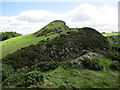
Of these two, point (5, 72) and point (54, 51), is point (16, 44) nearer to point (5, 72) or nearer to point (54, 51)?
point (54, 51)

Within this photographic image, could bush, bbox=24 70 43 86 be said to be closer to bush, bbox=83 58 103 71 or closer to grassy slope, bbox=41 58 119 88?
grassy slope, bbox=41 58 119 88

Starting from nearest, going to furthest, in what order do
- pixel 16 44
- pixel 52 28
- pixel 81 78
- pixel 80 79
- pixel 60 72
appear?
pixel 80 79, pixel 81 78, pixel 60 72, pixel 16 44, pixel 52 28

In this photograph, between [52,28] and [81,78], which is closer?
[81,78]

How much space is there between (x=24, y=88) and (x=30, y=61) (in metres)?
16.4

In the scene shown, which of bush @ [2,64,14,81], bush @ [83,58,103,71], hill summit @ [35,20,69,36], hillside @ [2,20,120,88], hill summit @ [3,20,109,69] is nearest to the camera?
hillside @ [2,20,120,88]

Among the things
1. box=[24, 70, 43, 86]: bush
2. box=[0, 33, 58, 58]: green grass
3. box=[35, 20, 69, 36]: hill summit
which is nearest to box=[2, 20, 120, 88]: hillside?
box=[24, 70, 43, 86]: bush

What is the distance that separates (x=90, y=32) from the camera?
5316 centimetres

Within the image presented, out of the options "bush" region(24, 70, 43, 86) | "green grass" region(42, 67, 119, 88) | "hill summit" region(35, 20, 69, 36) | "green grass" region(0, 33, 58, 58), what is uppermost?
"hill summit" region(35, 20, 69, 36)

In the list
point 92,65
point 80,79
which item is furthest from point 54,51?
point 80,79

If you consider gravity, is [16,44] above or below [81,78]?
above

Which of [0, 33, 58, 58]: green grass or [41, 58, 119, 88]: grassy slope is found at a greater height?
[0, 33, 58, 58]: green grass

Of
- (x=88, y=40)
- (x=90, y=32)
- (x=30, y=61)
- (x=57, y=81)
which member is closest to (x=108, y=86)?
(x=57, y=81)

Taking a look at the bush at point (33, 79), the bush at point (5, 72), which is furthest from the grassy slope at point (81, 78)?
the bush at point (5, 72)

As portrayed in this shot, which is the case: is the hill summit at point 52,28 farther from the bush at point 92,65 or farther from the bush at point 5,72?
the bush at point 92,65
